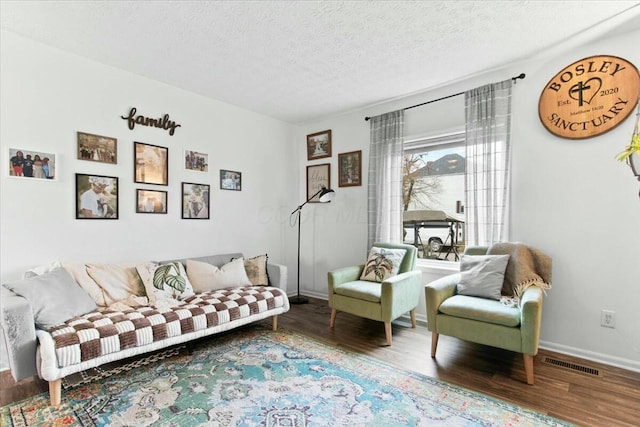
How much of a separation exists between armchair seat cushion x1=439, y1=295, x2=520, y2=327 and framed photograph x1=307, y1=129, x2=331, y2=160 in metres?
2.63

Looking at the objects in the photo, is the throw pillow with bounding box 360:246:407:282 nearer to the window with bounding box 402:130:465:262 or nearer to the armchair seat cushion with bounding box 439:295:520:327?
the window with bounding box 402:130:465:262

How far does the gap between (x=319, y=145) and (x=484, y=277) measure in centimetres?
279

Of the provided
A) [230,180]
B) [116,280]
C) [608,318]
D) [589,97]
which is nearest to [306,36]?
[230,180]

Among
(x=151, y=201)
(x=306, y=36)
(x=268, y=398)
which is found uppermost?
(x=306, y=36)

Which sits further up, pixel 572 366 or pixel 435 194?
pixel 435 194

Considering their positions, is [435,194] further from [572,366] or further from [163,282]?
[163,282]

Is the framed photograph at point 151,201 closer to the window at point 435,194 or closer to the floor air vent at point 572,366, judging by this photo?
the window at point 435,194

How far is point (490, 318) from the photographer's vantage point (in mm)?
2361

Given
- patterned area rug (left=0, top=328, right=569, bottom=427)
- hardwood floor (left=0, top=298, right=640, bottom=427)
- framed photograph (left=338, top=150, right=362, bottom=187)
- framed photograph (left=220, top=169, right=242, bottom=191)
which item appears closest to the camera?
patterned area rug (left=0, top=328, right=569, bottom=427)

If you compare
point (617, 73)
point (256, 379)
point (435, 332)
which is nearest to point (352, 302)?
point (435, 332)

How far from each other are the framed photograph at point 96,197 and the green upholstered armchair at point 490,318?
296 centimetres

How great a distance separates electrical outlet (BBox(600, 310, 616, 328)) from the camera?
256 centimetres

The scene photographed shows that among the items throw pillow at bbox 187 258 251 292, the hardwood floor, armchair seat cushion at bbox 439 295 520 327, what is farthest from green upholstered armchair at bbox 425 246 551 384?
throw pillow at bbox 187 258 251 292

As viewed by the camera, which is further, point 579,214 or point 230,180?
point 230,180
